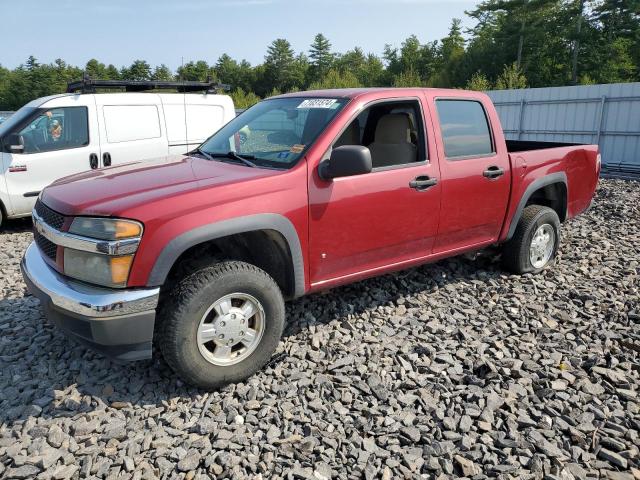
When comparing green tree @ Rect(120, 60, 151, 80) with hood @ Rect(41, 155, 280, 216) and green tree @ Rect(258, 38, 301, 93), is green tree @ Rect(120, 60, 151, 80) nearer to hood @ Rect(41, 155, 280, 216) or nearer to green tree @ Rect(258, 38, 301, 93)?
green tree @ Rect(258, 38, 301, 93)

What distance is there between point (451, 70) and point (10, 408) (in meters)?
61.1

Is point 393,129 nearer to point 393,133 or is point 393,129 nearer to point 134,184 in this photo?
point 393,133

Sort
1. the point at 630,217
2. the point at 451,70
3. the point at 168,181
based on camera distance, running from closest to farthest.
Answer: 1. the point at 168,181
2. the point at 630,217
3. the point at 451,70

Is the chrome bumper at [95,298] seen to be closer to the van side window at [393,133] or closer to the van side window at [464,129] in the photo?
the van side window at [393,133]

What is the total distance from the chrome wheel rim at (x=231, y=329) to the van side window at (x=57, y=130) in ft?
18.8

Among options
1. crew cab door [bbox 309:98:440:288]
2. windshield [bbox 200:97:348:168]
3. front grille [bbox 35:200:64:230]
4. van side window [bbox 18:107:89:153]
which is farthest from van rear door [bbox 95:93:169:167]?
crew cab door [bbox 309:98:440:288]

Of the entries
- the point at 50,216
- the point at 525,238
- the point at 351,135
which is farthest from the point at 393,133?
the point at 50,216

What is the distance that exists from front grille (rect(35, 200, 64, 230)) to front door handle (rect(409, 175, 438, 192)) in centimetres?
243

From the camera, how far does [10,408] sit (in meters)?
3.10

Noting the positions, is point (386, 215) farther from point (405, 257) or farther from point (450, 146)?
point (450, 146)

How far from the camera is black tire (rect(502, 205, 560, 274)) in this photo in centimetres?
508

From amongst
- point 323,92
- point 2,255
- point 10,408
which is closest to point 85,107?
point 2,255

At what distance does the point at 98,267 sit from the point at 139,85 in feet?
22.8

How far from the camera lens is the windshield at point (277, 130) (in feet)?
12.1
